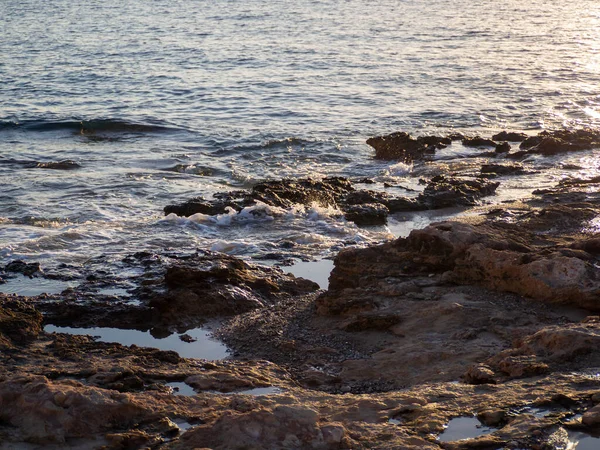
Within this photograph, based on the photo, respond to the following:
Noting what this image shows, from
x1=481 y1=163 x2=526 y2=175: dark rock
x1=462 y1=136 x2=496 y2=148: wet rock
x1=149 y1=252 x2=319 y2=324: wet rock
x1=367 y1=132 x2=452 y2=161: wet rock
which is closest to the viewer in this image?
x1=149 y1=252 x2=319 y2=324: wet rock

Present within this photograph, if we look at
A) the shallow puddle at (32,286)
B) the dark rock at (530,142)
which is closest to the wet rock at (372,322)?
the shallow puddle at (32,286)

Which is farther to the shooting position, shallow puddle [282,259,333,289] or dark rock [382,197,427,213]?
dark rock [382,197,427,213]

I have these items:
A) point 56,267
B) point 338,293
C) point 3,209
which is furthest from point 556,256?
point 3,209

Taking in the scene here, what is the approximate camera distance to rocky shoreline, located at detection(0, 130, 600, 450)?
370cm

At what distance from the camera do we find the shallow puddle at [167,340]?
5.71 metres

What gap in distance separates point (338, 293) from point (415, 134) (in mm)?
8947

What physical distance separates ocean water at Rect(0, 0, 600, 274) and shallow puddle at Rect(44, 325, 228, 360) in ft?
6.27

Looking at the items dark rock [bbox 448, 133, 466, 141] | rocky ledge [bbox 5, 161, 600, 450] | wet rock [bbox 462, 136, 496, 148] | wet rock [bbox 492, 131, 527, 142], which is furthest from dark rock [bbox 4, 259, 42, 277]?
wet rock [bbox 492, 131, 527, 142]

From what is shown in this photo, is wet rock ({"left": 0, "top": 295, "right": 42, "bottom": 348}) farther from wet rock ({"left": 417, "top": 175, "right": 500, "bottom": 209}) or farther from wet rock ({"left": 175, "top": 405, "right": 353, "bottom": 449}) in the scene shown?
wet rock ({"left": 417, "top": 175, "right": 500, "bottom": 209})

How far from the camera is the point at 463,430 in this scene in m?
3.72

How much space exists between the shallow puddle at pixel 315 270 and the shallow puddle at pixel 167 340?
1557 millimetres

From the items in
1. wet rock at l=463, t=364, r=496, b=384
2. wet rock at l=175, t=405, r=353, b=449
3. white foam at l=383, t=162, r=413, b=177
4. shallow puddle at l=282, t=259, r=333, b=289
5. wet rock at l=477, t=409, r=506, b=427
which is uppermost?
wet rock at l=175, t=405, r=353, b=449

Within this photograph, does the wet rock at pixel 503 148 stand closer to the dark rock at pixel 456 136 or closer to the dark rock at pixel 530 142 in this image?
the dark rock at pixel 530 142

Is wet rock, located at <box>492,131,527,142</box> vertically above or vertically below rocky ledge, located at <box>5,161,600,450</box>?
below
